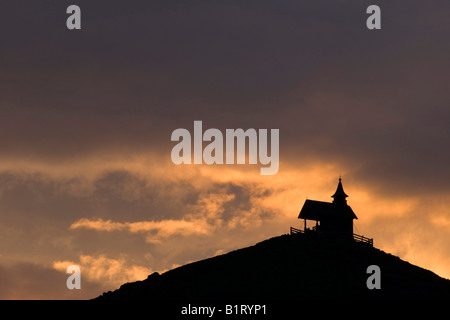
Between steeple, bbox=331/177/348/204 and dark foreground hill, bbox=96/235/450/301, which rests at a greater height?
steeple, bbox=331/177/348/204

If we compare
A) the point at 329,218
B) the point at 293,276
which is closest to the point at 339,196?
the point at 329,218

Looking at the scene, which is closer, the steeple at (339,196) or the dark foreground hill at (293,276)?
the dark foreground hill at (293,276)

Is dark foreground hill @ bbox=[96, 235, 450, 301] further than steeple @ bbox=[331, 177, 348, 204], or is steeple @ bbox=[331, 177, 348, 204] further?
steeple @ bbox=[331, 177, 348, 204]

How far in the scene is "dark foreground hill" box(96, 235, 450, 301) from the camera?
79688mm

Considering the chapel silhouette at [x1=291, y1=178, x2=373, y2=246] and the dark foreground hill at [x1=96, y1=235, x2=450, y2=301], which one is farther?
the chapel silhouette at [x1=291, y1=178, x2=373, y2=246]

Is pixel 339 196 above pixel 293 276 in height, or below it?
above

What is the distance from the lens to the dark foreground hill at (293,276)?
79688mm

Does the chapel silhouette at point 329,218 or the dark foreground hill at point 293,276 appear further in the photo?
the chapel silhouette at point 329,218

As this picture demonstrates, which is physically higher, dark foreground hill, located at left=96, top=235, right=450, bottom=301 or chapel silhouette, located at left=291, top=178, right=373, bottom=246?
chapel silhouette, located at left=291, top=178, right=373, bottom=246

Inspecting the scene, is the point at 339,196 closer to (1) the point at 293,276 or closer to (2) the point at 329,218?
(2) the point at 329,218

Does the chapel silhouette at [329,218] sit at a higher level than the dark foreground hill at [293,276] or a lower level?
higher

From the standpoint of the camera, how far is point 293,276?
8281cm
